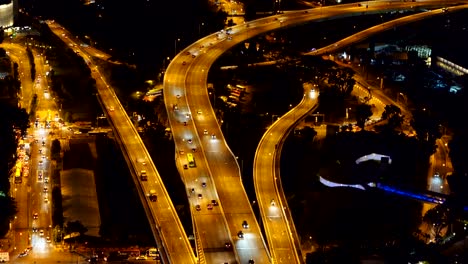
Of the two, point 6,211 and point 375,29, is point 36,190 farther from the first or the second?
point 375,29

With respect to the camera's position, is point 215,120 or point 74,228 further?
point 215,120

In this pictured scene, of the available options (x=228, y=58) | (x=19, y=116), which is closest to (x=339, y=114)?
(x=228, y=58)

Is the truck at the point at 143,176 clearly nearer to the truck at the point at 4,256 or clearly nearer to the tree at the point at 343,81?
the truck at the point at 4,256

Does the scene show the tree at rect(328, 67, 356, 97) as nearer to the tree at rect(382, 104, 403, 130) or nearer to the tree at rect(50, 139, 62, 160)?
the tree at rect(382, 104, 403, 130)

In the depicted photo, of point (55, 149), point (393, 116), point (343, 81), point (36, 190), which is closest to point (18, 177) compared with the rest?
point (36, 190)

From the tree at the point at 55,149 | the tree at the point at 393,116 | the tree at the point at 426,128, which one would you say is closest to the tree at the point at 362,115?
the tree at the point at 393,116
